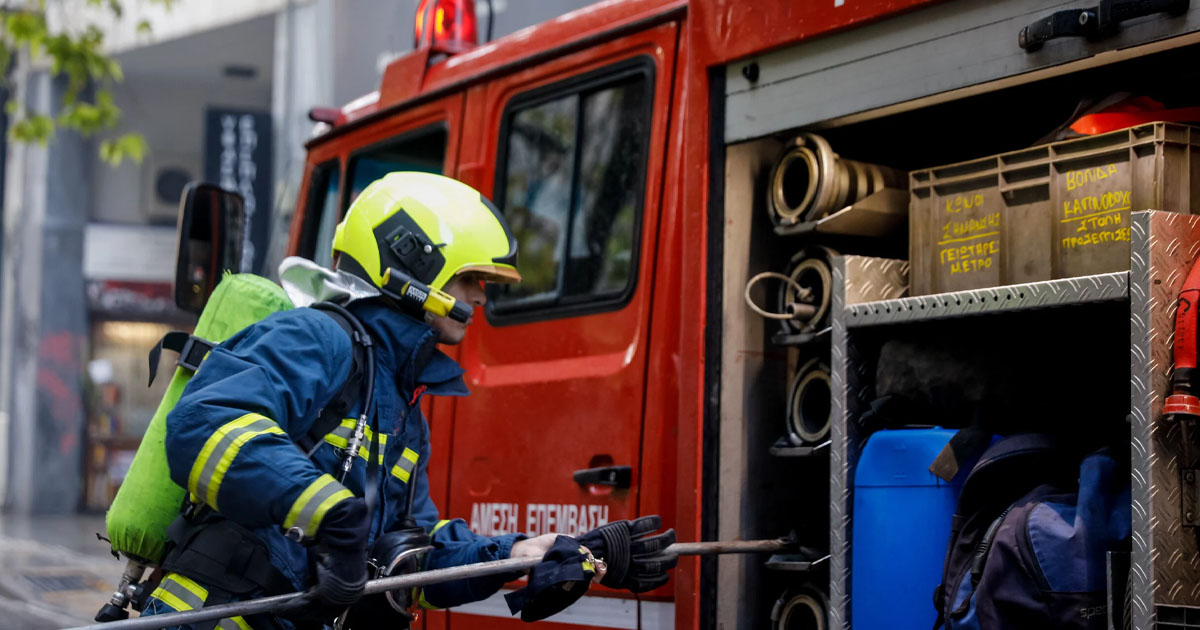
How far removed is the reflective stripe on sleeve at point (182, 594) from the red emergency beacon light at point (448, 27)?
2.77 metres

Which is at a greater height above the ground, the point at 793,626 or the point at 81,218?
the point at 81,218

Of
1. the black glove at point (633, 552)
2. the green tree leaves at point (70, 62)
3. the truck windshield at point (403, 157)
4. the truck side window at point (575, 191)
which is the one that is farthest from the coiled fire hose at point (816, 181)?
the green tree leaves at point (70, 62)

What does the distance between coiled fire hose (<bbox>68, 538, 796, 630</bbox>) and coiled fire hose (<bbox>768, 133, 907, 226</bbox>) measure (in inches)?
34.8

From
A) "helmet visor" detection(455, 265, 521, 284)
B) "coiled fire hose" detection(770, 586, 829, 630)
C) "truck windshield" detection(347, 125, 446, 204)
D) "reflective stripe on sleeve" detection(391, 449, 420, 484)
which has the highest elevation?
"truck windshield" detection(347, 125, 446, 204)

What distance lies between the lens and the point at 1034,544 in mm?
2693

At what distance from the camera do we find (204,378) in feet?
8.82

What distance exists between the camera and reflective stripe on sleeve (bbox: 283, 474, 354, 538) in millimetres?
2521

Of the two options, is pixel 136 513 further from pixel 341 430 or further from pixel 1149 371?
pixel 1149 371

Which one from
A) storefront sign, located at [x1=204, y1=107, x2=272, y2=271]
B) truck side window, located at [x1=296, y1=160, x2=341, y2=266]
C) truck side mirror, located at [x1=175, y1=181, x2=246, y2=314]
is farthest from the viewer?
storefront sign, located at [x1=204, y1=107, x2=272, y2=271]

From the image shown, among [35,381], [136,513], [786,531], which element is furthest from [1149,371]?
[35,381]

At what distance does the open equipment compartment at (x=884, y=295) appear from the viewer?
105 inches

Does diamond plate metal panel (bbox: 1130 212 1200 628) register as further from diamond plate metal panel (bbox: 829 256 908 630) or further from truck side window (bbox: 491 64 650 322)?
truck side window (bbox: 491 64 650 322)

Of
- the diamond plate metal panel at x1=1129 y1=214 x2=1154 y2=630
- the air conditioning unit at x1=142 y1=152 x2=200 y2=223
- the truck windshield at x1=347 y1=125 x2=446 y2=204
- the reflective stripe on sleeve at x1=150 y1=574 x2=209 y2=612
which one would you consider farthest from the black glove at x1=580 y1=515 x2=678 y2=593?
the air conditioning unit at x1=142 y1=152 x2=200 y2=223

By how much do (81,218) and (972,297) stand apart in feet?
70.0
